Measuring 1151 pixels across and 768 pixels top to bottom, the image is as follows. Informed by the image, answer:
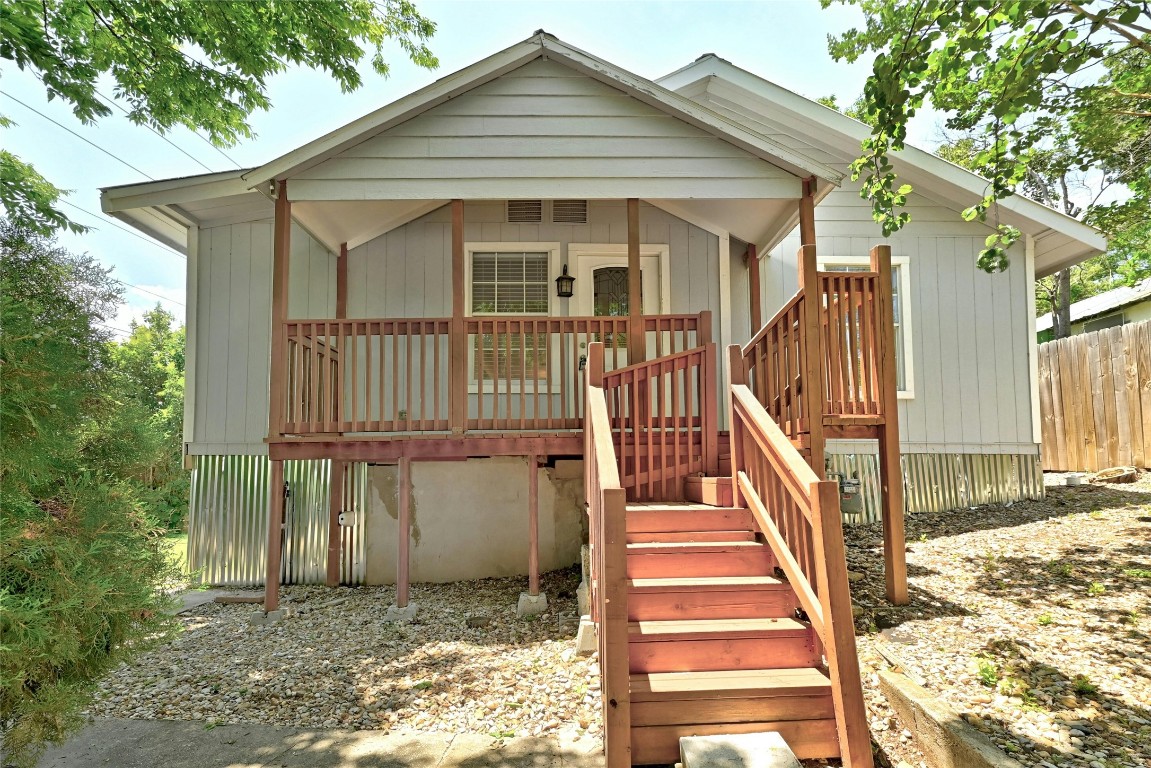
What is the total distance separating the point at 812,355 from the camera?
15.0ft

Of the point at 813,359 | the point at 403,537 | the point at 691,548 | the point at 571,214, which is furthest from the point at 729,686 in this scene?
the point at 571,214

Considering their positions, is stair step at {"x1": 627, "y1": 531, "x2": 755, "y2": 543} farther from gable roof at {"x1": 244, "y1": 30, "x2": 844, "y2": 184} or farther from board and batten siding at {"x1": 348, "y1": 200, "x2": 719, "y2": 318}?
board and batten siding at {"x1": 348, "y1": 200, "x2": 719, "y2": 318}

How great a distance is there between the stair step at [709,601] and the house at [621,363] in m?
0.02

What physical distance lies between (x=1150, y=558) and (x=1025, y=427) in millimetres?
2750

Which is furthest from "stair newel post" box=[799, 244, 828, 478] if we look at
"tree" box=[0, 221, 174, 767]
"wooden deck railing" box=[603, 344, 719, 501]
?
"tree" box=[0, 221, 174, 767]

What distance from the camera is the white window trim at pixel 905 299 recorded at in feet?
24.4

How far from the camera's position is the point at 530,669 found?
4.16 m

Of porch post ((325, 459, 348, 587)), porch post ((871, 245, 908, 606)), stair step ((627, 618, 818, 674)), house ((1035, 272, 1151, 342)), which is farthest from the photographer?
house ((1035, 272, 1151, 342))

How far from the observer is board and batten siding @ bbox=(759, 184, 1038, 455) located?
744 cm

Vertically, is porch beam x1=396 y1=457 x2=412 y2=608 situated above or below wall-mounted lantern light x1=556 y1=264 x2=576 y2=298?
below

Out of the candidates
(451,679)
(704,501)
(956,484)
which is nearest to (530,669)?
(451,679)

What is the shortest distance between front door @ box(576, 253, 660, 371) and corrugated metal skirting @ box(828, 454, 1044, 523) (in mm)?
3045

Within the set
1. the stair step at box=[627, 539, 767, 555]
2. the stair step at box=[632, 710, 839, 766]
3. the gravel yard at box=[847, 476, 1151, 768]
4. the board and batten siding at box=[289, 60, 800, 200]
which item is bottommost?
the stair step at box=[632, 710, 839, 766]

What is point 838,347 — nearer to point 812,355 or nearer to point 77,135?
point 812,355
